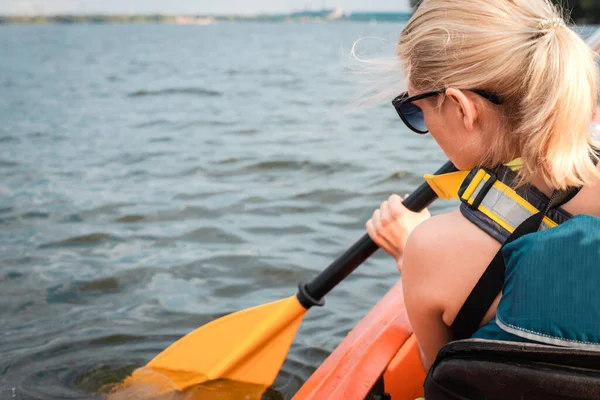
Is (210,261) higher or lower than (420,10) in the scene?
lower

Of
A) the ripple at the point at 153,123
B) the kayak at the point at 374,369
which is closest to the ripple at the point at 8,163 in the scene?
the ripple at the point at 153,123

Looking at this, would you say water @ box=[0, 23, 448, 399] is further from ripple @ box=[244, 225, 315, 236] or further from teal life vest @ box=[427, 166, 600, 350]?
teal life vest @ box=[427, 166, 600, 350]

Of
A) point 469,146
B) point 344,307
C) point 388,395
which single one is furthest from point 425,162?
point 469,146

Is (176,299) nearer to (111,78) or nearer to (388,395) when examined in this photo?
(388,395)

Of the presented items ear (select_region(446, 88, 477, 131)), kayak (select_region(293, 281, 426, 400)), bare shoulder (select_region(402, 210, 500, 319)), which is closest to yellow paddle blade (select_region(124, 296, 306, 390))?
kayak (select_region(293, 281, 426, 400))

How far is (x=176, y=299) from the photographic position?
417 cm

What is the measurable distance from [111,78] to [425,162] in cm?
1507

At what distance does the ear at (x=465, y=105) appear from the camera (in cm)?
129

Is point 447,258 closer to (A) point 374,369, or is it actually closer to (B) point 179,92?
(A) point 374,369

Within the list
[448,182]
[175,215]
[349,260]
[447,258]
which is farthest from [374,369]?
[175,215]

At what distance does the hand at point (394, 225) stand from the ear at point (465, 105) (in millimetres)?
785

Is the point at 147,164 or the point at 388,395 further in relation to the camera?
the point at 147,164

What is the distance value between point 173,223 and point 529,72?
469cm

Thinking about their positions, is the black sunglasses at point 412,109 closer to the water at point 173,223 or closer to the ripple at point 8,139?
the water at point 173,223
